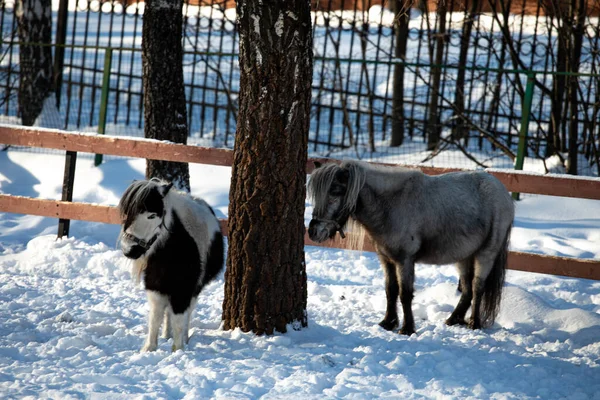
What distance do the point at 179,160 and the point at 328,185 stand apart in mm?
2462

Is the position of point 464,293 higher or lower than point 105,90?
lower

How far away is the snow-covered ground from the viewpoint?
155 inches

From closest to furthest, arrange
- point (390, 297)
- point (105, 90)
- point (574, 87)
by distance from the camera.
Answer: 1. point (390, 297)
2. point (574, 87)
3. point (105, 90)

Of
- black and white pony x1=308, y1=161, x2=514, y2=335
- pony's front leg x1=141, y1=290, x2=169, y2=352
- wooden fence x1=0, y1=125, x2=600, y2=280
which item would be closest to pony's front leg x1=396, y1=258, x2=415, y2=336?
black and white pony x1=308, y1=161, x2=514, y2=335

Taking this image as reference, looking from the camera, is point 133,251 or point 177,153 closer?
point 133,251

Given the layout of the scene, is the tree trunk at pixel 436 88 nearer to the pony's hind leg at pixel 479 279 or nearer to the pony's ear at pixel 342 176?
the pony's hind leg at pixel 479 279

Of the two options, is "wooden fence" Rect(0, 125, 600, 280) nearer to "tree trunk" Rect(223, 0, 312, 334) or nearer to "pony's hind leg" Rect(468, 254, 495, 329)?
"pony's hind leg" Rect(468, 254, 495, 329)

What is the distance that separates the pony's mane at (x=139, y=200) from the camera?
14.5 ft

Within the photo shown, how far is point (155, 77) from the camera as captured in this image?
298 inches

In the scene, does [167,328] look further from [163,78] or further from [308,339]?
[163,78]

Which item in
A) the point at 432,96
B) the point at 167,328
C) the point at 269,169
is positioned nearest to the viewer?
the point at 269,169

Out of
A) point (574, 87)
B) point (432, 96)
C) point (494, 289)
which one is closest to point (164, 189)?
point (494, 289)

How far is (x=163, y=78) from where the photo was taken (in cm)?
760

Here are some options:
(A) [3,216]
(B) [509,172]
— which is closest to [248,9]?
(B) [509,172]
